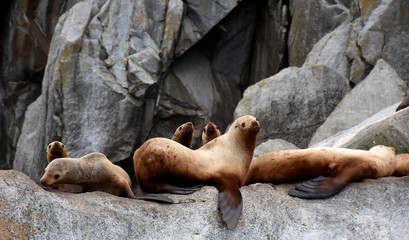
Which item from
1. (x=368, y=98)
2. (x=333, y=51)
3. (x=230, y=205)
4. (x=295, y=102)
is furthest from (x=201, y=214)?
(x=333, y=51)

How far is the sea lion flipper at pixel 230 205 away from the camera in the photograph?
17.6 feet

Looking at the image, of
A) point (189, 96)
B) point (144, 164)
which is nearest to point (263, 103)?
point (189, 96)

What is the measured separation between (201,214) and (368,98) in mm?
7311

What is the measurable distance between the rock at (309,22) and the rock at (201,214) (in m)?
8.12

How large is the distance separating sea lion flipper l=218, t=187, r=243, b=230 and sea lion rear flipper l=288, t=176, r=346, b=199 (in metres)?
0.72

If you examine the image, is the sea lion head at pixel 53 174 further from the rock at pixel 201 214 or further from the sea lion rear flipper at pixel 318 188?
the sea lion rear flipper at pixel 318 188

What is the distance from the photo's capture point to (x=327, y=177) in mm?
6312

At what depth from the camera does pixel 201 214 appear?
17.9 feet

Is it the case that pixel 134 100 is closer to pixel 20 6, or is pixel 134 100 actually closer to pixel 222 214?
pixel 20 6

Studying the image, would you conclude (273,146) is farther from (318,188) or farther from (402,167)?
(318,188)

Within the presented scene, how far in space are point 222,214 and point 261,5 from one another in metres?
→ 10.5

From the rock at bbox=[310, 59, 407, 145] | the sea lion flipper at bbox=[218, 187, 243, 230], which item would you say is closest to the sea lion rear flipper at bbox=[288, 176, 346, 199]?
the sea lion flipper at bbox=[218, 187, 243, 230]

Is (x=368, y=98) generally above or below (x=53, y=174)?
below

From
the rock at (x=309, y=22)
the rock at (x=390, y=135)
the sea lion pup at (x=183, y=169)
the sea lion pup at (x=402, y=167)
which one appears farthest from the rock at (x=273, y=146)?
the sea lion pup at (x=183, y=169)
